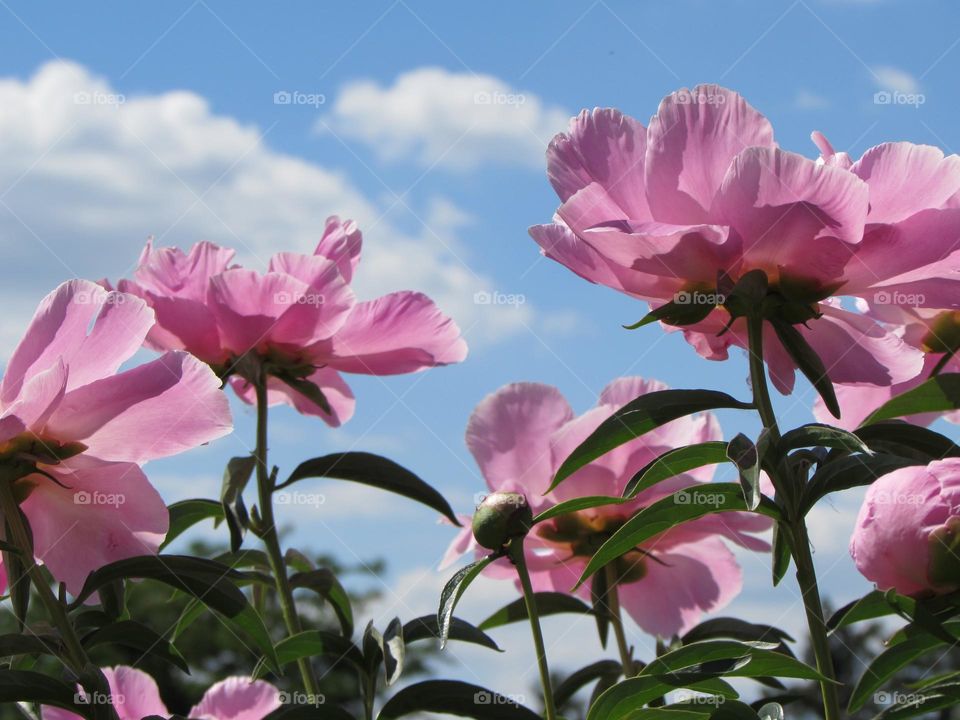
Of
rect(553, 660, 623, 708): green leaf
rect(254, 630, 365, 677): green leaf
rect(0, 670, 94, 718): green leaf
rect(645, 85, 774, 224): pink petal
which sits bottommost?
rect(553, 660, 623, 708): green leaf

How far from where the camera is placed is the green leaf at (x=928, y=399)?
1178mm

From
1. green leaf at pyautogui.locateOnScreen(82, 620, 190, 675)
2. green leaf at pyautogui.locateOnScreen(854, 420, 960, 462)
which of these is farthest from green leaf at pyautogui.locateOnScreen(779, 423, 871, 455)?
green leaf at pyautogui.locateOnScreen(82, 620, 190, 675)

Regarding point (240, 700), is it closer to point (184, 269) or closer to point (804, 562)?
point (184, 269)

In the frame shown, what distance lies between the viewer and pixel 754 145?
43.5 inches

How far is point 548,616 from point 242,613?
1.63 ft

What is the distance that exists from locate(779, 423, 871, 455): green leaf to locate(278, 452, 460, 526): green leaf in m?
0.57

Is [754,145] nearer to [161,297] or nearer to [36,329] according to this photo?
[36,329]

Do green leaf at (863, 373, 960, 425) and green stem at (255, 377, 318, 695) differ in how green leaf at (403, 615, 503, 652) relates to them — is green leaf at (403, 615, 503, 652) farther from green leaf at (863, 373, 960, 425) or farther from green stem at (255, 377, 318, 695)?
green leaf at (863, 373, 960, 425)

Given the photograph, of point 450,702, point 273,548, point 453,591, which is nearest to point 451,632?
point 450,702

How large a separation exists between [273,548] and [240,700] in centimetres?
27

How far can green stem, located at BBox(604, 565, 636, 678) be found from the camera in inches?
58.5

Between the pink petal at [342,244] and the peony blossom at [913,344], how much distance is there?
0.72 meters

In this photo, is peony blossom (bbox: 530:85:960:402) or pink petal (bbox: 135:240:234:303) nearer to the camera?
peony blossom (bbox: 530:85:960:402)

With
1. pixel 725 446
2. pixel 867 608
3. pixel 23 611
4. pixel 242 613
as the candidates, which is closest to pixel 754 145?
pixel 725 446
